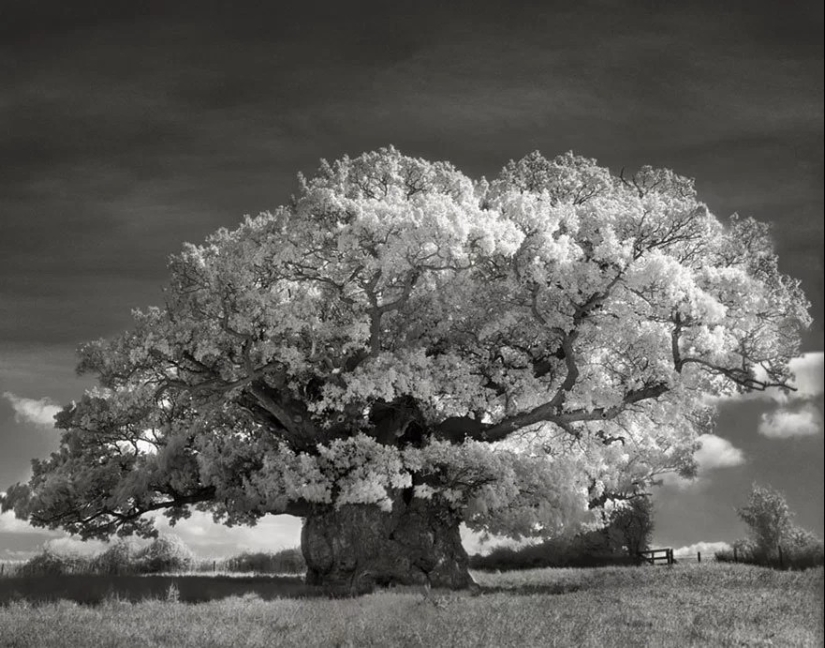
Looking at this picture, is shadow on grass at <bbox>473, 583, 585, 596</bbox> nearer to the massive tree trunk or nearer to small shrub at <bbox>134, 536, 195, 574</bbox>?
the massive tree trunk

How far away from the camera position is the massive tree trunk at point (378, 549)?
21734 millimetres

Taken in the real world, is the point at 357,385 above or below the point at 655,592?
above

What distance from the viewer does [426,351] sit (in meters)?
22.7

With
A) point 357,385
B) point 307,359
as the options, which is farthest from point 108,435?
point 357,385

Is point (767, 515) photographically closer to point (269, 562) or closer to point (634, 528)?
point (634, 528)

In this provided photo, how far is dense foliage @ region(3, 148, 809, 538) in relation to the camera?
1956 cm

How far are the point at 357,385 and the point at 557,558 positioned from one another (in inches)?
776

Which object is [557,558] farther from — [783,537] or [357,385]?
[357,385]

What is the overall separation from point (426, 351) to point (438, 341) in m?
0.42

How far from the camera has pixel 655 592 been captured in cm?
1859

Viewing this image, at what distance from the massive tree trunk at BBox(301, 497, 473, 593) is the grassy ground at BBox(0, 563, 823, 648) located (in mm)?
2091

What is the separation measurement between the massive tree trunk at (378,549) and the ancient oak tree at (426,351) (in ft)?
0.19

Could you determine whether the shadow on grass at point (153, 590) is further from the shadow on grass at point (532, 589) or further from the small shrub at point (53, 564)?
the small shrub at point (53, 564)

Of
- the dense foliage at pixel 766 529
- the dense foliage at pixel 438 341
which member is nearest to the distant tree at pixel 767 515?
the dense foliage at pixel 766 529
